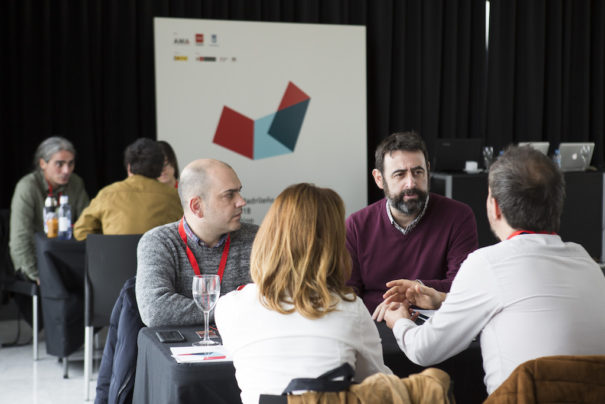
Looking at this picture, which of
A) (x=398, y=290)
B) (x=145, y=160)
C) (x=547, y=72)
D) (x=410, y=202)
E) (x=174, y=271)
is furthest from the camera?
(x=547, y=72)

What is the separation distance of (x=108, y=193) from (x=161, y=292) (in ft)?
5.58

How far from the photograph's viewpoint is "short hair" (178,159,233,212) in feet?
8.50

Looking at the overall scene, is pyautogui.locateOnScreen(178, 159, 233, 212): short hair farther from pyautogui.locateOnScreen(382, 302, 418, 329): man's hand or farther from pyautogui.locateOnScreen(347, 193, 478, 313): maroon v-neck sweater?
pyautogui.locateOnScreen(382, 302, 418, 329): man's hand

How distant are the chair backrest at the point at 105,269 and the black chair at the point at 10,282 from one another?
87 centimetres

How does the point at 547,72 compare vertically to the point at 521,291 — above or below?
above

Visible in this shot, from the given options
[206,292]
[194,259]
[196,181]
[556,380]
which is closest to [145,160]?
[196,181]

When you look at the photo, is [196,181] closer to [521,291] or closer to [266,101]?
[521,291]

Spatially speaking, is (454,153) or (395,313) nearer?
(395,313)

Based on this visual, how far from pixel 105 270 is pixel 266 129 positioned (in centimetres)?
274

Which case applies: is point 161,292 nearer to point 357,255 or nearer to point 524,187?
point 357,255

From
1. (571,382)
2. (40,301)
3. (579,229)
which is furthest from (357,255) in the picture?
(579,229)

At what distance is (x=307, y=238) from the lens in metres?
1.65

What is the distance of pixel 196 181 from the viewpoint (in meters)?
2.60

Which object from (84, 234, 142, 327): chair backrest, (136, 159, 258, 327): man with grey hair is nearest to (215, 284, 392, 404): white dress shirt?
(136, 159, 258, 327): man with grey hair
